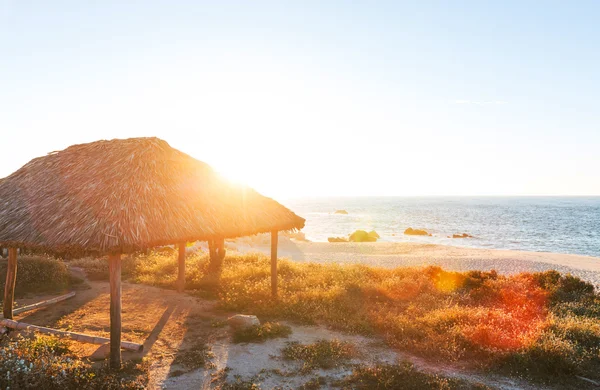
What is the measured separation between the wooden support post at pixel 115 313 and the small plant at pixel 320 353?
3.92 metres

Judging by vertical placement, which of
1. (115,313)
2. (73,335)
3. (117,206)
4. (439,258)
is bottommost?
(439,258)

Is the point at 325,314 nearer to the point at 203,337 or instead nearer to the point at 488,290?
the point at 203,337

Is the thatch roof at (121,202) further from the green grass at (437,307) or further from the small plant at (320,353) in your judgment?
the small plant at (320,353)

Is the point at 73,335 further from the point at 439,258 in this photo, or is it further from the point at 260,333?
the point at 439,258

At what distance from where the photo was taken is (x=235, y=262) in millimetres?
20594

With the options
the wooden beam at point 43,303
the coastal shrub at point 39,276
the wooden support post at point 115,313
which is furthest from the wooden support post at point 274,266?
the coastal shrub at point 39,276

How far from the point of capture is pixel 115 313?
860 cm

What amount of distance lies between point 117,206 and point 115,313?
8.23ft

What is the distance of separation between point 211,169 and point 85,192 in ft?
15.5

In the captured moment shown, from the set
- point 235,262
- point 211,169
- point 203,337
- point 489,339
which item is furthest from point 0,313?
point 489,339

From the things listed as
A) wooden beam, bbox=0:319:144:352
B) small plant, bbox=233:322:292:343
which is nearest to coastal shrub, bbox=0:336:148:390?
wooden beam, bbox=0:319:144:352

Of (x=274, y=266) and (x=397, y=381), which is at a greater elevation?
(x=274, y=266)

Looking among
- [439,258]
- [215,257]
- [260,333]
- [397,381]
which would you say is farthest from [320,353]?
[439,258]

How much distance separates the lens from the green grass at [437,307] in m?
9.18
